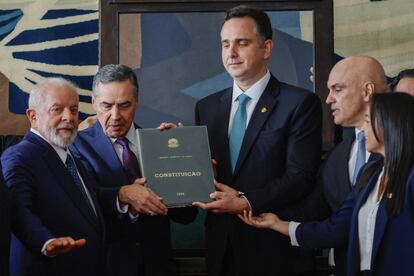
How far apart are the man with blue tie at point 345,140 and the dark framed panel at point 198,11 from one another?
0.92 m

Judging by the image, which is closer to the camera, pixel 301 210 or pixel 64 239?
pixel 64 239

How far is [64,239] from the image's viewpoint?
2697 mm

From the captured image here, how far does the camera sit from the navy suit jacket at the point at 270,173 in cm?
325

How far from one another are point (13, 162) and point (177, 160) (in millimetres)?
716

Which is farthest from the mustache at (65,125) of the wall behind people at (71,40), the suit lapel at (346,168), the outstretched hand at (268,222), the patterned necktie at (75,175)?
the wall behind people at (71,40)

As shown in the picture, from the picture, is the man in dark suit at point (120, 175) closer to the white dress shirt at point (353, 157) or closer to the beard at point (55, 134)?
the beard at point (55, 134)

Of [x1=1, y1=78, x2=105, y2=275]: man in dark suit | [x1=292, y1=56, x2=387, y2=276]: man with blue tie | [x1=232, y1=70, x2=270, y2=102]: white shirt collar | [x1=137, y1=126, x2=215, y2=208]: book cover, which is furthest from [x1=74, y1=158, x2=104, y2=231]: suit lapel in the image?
[x1=292, y1=56, x2=387, y2=276]: man with blue tie

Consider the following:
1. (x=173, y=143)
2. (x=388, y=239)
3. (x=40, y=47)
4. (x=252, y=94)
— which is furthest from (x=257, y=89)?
(x=40, y=47)

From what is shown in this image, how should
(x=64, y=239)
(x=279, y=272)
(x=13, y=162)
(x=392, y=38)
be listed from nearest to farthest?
(x=64, y=239), (x=13, y=162), (x=279, y=272), (x=392, y=38)

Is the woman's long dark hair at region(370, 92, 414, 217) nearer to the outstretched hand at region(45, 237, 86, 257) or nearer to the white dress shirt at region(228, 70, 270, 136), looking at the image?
the white dress shirt at region(228, 70, 270, 136)

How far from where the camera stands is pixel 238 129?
3.36 meters

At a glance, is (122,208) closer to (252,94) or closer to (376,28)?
(252,94)

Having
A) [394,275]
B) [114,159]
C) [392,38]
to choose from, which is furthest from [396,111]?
[392,38]

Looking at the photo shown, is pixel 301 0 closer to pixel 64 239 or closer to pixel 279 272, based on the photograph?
pixel 279 272
